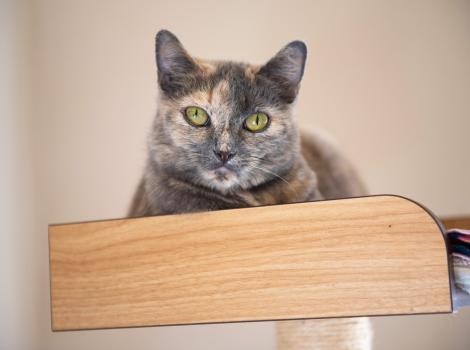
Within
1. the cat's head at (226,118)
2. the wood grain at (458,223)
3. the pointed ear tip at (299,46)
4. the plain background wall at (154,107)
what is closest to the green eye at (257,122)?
the cat's head at (226,118)

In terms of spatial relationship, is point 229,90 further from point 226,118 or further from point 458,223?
point 458,223

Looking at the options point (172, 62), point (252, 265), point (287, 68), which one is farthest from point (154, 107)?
point (252, 265)

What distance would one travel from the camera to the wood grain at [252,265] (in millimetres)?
680

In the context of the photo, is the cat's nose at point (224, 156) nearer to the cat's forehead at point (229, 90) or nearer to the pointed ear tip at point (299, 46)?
the cat's forehead at point (229, 90)

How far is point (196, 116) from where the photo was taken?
966 millimetres

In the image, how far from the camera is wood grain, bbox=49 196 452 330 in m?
0.68

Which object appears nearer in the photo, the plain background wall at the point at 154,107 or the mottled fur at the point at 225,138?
the mottled fur at the point at 225,138

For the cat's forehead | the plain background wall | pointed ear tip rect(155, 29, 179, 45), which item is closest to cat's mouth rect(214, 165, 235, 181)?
the cat's forehead

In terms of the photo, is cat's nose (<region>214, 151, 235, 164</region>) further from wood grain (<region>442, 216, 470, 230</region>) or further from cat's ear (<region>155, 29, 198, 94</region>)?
wood grain (<region>442, 216, 470, 230</region>)

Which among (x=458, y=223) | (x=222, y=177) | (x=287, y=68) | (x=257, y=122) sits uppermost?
(x=287, y=68)

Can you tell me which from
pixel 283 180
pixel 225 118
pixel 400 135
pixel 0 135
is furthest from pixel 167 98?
pixel 0 135

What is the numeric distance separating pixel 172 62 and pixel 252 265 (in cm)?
45

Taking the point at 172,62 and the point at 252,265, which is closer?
the point at 252,265

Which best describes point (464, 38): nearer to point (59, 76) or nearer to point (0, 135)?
point (59, 76)
